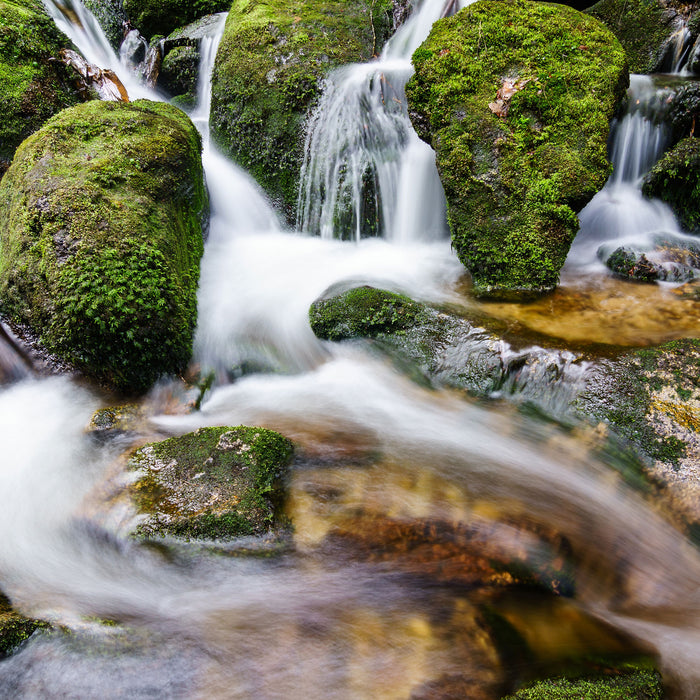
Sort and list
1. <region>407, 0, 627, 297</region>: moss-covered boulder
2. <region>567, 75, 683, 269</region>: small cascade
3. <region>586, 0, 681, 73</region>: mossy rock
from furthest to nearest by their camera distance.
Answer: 1. <region>586, 0, 681, 73</region>: mossy rock
2. <region>567, 75, 683, 269</region>: small cascade
3. <region>407, 0, 627, 297</region>: moss-covered boulder

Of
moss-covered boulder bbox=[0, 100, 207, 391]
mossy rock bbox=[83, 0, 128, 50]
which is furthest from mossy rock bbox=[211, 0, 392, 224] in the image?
mossy rock bbox=[83, 0, 128, 50]

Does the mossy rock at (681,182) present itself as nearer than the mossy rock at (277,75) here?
Yes

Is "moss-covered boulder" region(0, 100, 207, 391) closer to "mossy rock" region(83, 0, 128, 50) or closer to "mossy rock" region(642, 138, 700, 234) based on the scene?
"mossy rock" region(642, 138, 700, 234)

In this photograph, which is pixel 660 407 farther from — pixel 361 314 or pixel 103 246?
pixel 103 246

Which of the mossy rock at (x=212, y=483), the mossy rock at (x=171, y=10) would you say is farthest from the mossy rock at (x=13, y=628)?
the mossy rock at (x=171, y=10)

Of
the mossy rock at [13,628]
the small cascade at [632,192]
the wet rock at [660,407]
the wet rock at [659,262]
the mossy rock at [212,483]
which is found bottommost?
the mossy rock at [13,628]

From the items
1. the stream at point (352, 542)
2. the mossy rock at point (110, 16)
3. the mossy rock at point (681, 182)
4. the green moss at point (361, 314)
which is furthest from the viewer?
the mossy rock at point (110, 16)

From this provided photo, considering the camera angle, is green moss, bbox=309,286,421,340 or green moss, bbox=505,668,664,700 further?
green moss, bbox=309,286,421,340

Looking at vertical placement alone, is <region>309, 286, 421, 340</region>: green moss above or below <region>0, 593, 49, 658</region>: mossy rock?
above

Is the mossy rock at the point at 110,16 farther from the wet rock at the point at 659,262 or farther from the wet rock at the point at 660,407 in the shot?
the wet rock at the point at 660,407

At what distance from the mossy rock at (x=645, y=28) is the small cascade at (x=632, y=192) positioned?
72 cm

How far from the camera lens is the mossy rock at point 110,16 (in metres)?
11.3

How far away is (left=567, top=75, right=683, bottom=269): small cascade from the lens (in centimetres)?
616

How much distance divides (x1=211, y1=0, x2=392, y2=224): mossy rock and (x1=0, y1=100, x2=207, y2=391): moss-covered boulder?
6.04 feet
